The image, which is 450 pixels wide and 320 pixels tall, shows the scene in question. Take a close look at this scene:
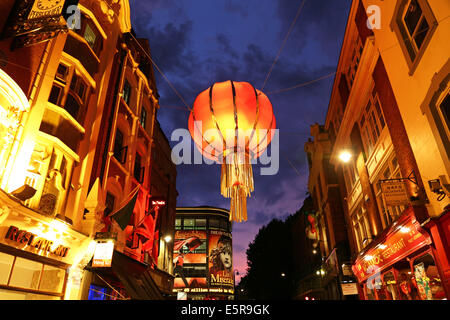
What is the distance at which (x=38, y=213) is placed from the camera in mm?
8727

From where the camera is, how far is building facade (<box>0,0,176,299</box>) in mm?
8188

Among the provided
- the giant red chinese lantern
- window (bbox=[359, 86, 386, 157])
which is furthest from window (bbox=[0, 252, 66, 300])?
window (bbox=[359, 86, 386, 157])

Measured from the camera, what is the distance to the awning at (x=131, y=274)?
38.3ft

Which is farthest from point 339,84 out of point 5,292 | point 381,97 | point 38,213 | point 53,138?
point 5,292

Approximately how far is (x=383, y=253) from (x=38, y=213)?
44.9ft

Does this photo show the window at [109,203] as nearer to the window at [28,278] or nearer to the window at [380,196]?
the window at [28,278]

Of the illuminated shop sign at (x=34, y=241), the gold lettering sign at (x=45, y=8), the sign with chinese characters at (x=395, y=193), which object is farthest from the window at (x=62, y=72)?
the sign with chinese characters at (x=395, y=193)

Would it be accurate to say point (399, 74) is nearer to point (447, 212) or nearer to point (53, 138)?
point (447, 212)

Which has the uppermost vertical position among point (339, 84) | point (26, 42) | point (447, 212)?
point (339, 84)

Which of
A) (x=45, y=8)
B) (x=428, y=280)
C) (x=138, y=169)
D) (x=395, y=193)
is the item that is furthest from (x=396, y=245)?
(x=45, y=8)

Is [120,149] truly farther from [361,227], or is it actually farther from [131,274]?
[361,227]

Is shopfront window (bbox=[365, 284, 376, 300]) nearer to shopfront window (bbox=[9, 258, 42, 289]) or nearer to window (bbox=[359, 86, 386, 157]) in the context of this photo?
window (bbox=[359, 86, 386, 157])

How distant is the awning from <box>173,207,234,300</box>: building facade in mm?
42671

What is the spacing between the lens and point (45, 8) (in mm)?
8438
